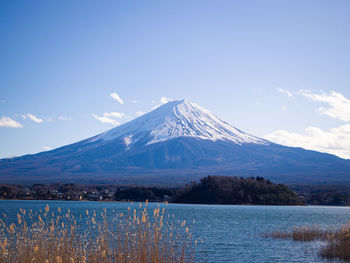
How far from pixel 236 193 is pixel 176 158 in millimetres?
99096

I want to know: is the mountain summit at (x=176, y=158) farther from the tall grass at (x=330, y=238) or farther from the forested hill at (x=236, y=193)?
the tall grass at (x=330, y=238)

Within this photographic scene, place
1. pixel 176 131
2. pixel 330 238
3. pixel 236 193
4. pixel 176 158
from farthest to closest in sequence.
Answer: pixel 176 131
pixel 176 158
pixel 236 193
pixel 330 238

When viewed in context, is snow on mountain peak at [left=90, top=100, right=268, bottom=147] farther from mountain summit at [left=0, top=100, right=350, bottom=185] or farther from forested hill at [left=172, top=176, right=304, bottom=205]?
forested hill at [left=172, top=176, right=304, bottom=205]

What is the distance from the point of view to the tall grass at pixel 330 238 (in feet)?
55.7

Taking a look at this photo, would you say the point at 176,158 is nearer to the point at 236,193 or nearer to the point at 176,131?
the point at 176,131

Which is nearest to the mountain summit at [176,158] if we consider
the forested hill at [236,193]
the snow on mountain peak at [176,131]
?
the snow on mountain peak at [176,131]

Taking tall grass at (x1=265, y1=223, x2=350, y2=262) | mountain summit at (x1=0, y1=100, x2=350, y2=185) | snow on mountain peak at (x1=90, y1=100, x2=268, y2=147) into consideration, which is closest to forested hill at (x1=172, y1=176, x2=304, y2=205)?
tall grass at (x1=265, y1=223, x2=350, y2=262)

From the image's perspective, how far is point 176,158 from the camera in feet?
543

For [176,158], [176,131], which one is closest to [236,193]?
[176,158]

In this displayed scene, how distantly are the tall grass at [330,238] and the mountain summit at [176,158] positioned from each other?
319ft

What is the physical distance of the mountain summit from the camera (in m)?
137

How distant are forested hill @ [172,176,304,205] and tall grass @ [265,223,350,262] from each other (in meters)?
42.2

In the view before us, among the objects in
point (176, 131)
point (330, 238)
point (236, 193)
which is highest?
point (176, 131)

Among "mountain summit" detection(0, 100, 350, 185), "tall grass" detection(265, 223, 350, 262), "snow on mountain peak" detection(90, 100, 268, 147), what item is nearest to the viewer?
"tall grass" detection(265, 223, 350, 262)
